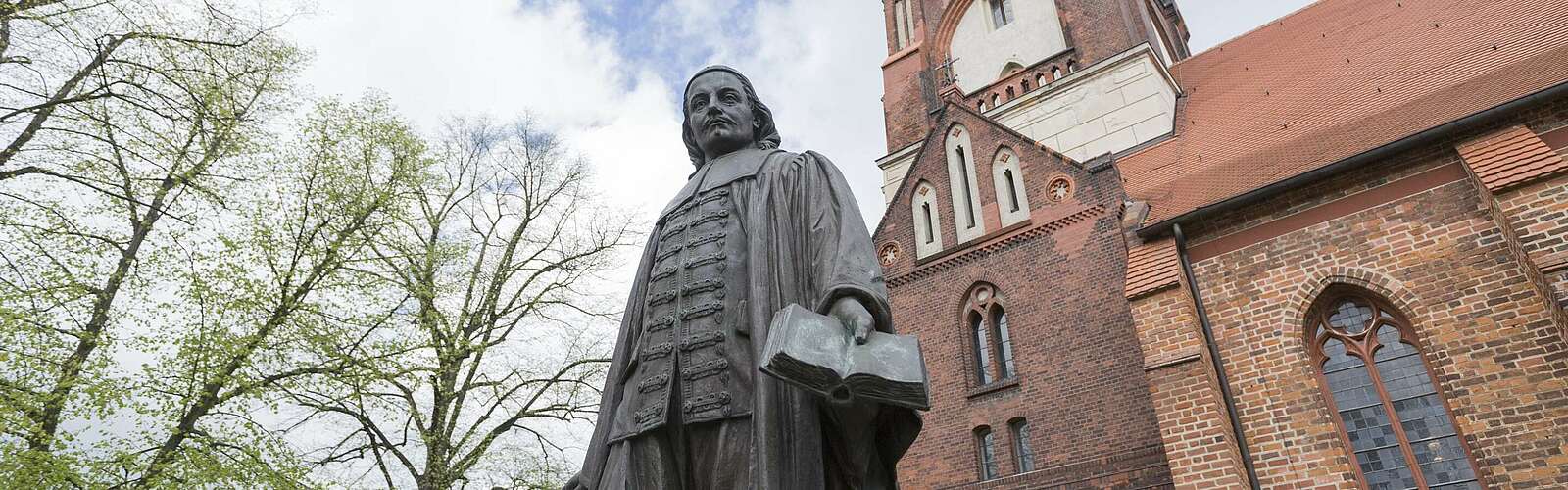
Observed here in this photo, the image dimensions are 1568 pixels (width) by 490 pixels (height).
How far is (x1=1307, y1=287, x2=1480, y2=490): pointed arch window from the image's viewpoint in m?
8.12

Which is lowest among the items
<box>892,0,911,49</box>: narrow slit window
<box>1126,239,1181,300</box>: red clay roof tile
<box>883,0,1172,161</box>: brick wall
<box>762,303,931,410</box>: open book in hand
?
<box>762,303,931,410</box>: open book in hand

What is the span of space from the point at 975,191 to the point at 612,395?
39.9 ft

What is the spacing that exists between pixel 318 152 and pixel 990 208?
387 inches

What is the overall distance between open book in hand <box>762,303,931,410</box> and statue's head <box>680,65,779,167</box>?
45.1 inches

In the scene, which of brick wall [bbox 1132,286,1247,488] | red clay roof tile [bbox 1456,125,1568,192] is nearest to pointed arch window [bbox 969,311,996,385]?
brick wall [bbox 1132,286,1247,488]

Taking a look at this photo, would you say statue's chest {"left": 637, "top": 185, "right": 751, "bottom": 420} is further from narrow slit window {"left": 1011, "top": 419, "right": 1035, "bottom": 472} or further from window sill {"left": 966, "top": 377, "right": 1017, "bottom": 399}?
window sill {"left": 966, "top": 377, "right": 1017, "bottom": 399}

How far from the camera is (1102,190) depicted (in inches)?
479

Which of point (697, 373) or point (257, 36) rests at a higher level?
point (257, 36)

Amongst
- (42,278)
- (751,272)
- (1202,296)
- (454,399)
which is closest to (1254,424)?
(1202,296)

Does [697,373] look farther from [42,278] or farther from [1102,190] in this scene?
[1102,190]

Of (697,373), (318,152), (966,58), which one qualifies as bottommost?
(697,373)

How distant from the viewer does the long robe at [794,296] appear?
2.02 metres

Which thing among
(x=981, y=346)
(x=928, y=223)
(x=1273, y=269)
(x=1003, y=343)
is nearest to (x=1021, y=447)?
(x=1003, y=343)

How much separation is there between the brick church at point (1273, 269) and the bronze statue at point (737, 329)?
747cm
